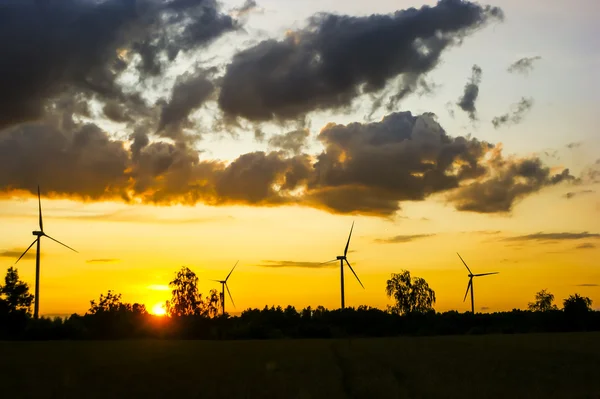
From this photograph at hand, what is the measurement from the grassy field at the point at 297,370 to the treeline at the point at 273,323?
32078mm

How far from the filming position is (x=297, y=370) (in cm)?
6988

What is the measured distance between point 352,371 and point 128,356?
25052 mm

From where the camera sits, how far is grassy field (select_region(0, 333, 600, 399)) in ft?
193

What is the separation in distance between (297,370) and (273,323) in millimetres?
99244

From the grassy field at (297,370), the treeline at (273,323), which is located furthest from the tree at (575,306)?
the grassy field at (297,370)

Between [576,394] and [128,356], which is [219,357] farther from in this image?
[576,394]

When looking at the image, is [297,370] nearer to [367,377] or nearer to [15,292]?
[367,377]

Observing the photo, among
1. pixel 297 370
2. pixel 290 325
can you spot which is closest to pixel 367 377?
pixel 297 370

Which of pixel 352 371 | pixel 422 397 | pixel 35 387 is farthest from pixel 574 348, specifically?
pixel 35 387

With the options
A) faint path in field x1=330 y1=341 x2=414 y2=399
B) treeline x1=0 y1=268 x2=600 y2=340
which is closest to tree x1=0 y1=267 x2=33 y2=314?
treeline x1=0 y1=268 x2=600 y2=340

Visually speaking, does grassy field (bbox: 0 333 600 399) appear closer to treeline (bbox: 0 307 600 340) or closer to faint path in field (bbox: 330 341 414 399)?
faint path in field (bbox: 330 341 414 399)

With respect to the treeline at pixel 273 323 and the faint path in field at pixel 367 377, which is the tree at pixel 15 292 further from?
the faint path in field at pixel 367 377

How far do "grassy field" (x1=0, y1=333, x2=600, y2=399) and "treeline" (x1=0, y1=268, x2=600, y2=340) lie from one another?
32078 millimetres

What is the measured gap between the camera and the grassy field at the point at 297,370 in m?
58.7
